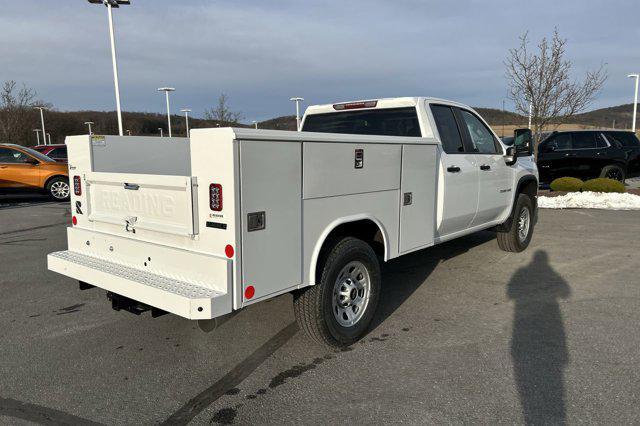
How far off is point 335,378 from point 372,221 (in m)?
1.27

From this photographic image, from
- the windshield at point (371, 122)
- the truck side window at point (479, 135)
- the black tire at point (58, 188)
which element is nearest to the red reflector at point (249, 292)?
the windshield at point (371, 122)

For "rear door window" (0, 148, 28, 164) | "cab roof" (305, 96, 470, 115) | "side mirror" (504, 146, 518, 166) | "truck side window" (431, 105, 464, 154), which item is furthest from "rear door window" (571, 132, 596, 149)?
"rear door window" (0, 148, 28, 164)

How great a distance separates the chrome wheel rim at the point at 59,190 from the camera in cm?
1406

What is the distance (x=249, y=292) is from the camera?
307 cm

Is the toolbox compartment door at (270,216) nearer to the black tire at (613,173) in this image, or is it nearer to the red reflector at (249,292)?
the red reflector at (249,292)

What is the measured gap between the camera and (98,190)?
3.97 m

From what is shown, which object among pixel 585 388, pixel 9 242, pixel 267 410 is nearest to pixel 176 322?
pixel 267 410

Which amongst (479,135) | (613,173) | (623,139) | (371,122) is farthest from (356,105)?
(623,139)

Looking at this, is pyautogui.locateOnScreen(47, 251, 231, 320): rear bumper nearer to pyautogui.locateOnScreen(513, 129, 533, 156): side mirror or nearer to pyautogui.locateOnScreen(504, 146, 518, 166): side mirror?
pyautogui.locateOnScreen(504, 146, 518, 166): side mirror

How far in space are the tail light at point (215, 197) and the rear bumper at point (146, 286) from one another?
529 millimetres

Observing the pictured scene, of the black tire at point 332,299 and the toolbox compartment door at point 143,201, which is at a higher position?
the toolbox compartment door at point 143,201

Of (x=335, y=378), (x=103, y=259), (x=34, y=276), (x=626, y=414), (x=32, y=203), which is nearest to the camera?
(x=626, y=414)

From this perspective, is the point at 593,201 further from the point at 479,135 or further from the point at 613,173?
the point at 479,135

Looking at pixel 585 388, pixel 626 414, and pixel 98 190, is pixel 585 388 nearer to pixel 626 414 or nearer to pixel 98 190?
pixel 626 414
